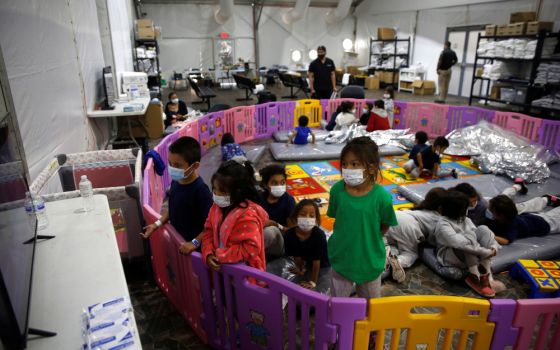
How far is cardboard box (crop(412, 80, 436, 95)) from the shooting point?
13852 millimetres

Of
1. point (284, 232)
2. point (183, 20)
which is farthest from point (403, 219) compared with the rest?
point (183, 20)

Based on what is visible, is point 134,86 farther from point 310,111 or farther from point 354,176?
point 354,176

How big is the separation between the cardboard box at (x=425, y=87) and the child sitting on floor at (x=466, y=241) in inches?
462

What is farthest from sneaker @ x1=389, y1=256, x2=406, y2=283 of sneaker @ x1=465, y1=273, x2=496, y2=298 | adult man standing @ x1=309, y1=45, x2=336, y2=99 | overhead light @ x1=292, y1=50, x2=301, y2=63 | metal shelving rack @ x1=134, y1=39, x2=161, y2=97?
overhead light @ x1=292, y1=50, x2=301, y2=63

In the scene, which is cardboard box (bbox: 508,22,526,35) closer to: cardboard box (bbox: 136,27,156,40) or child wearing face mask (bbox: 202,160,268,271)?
child wearing face mask (bbox: 202,160,268,271)

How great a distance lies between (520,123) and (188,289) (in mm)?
6668

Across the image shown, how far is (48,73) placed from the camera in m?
3.64

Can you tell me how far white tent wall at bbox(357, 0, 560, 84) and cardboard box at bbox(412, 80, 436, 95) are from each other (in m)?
0.56

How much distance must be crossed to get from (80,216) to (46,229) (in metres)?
0.20

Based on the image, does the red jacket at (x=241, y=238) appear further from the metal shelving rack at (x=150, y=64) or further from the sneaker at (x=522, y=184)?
the metal shelving rack at (x=150, y=64)

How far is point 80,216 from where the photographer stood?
231 centimetres

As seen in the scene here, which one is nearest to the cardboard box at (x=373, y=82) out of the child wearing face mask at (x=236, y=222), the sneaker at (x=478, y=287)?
the sneaker at (x=478, y=287)

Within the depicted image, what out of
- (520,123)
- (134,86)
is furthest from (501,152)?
(134,86)

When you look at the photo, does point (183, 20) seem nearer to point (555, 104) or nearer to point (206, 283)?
point (555, 104)
